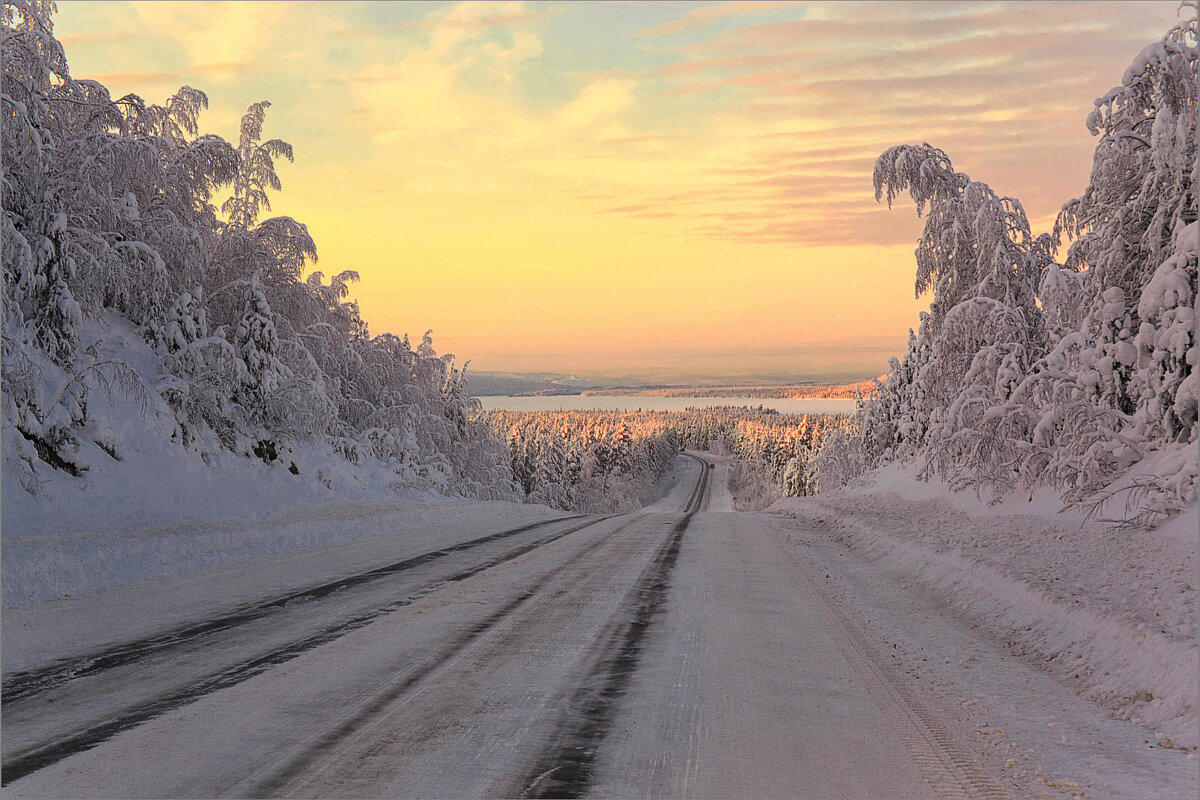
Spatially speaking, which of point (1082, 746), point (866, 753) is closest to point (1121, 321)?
point (1082, 746)

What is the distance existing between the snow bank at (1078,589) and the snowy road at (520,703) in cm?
41

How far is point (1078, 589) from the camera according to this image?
8.45 m

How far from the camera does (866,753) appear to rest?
4820 millimetres

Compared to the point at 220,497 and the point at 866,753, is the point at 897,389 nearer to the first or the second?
the point at 220,497

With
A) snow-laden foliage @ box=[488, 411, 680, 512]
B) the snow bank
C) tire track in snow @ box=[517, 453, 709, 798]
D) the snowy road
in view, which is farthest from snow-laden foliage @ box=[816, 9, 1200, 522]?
snow-laden foliage @ box=[488, 411, 680, 512]

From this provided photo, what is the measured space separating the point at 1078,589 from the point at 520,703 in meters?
6.25

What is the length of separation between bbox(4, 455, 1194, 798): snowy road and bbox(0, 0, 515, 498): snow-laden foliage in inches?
324

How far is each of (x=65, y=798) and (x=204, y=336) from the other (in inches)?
677

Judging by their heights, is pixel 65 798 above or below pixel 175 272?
below

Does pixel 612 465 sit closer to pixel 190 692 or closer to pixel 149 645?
pixel 149 645

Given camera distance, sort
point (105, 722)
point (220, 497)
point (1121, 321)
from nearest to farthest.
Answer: point (105, 722) → point (1121, 321) → point (220, 497)

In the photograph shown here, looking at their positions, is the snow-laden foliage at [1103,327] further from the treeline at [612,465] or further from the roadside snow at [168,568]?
the treeline at [612,465]

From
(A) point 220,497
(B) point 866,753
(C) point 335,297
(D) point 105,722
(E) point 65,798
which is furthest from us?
(C) point 335,297

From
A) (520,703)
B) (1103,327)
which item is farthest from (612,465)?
(520,703)
